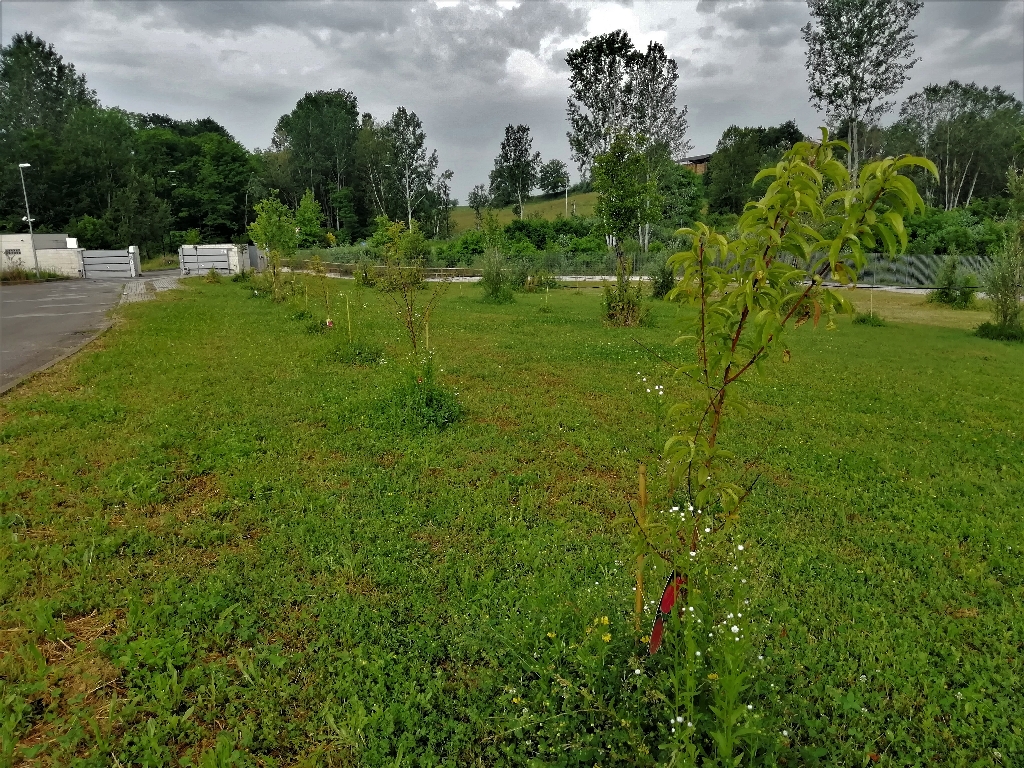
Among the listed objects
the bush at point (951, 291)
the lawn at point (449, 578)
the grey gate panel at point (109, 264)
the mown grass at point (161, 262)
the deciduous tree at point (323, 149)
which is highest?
the deciduous tree at point (323, 149)

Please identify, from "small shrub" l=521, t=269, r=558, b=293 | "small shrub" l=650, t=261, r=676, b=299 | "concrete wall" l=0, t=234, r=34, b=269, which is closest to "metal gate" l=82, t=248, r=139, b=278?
"concrete wall" l=0, t=234, r=34, b=269

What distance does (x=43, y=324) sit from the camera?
40.3 feet

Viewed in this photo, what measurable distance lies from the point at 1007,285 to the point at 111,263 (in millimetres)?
39288

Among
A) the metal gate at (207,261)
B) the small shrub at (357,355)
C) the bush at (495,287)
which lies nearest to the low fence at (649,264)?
the metal gate at (207,261)

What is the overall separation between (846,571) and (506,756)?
2385 mm

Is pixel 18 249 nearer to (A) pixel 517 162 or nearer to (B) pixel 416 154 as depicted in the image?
(B) pixel 416 154

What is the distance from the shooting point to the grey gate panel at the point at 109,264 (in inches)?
1223

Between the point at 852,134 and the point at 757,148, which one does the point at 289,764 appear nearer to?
the point at 852,134

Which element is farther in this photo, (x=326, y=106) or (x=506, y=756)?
(x=326, y=106)

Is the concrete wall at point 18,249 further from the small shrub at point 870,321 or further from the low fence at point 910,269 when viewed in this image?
the low fence at point 910,269

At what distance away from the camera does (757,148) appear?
5228 cm

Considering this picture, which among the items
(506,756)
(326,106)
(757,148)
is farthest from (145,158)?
(506,756)

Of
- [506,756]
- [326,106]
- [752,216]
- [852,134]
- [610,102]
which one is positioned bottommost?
[506,756]

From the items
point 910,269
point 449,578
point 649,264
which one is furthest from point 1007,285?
point 910,269
